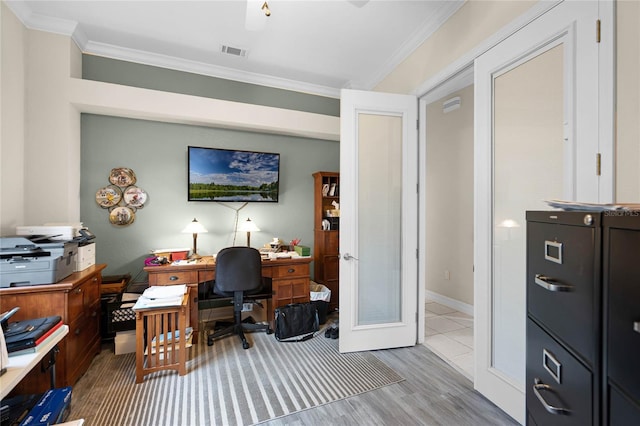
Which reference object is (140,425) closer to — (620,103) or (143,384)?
(143,384)

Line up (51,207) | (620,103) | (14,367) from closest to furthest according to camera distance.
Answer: (14,367)
(620,103)
(51,207)

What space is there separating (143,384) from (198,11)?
3.13 m

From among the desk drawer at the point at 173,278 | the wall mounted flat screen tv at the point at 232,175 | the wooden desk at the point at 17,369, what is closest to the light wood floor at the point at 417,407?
the wooden desk at the point at 17,369

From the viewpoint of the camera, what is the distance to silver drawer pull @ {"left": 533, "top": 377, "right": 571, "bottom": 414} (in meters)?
0.80

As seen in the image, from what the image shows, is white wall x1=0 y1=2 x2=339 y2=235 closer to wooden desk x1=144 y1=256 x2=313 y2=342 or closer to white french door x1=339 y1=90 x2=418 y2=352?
wooden desk x1=144 y1=256 x2=313 y2=342

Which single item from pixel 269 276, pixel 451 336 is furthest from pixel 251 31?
pixel 451 336

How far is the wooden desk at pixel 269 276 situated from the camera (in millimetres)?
2709

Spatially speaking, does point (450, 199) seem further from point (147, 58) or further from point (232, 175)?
point (147, 58)

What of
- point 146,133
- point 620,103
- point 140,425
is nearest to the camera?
point 620,103

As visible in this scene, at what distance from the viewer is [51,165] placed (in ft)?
8.37

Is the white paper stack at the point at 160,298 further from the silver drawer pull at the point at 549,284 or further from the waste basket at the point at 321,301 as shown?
the silver drawer pull at the point at 549,284

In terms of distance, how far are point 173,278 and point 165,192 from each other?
1119 millimetres

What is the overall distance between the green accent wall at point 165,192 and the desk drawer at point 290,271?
0.71 meters

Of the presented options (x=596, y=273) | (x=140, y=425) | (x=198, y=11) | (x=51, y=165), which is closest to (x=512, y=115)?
(x=596, y=273)
